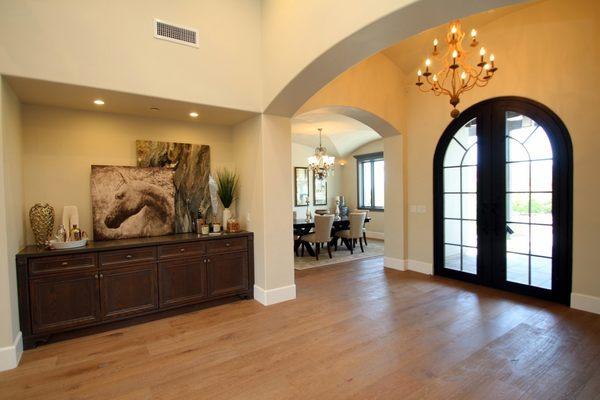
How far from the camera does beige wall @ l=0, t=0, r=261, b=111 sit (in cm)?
262

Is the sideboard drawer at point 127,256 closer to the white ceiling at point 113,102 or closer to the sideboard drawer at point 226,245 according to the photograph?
the sideboard drawer at point 226,245

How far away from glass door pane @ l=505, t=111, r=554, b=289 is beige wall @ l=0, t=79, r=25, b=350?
560 centimetres

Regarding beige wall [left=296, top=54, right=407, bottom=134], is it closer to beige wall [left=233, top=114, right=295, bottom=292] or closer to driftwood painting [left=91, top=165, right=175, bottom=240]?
beige wall [left=233, top=114, right=295, bottom=292]

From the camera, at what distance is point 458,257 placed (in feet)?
15.9

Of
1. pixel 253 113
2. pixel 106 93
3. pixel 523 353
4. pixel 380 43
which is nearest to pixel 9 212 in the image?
pixel 106 93

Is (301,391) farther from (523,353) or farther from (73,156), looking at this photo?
(73,156)

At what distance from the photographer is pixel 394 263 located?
5551mm

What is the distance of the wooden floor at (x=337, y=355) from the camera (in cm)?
222

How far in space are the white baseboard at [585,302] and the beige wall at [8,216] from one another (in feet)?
18.9

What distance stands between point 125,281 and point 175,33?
2706mm

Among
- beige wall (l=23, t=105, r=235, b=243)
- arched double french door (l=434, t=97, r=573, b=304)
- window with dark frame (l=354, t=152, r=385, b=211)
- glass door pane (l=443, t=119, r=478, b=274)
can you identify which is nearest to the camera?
beige wall (l=23, t=105, r=235, b=243)

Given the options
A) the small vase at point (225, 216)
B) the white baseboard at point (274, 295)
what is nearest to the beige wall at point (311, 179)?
the small vase at point (225, 216)

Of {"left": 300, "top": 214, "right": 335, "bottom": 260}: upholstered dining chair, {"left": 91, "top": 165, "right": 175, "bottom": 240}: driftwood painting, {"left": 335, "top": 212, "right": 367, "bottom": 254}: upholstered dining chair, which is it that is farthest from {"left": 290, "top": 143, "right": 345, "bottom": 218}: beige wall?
{"left": 91, "top": 165, "right": 175, "bottom": 240}: driftwood painting

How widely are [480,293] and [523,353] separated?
64.9 inches
